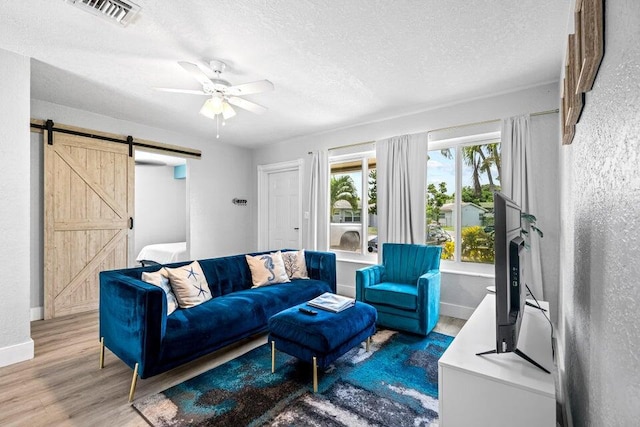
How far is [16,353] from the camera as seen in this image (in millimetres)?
2535

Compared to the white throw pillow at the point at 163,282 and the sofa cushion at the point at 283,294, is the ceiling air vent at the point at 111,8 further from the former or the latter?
the sofa cushion at the point at 283,294

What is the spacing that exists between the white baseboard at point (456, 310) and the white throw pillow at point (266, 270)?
1921mm

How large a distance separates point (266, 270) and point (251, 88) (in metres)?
1.87

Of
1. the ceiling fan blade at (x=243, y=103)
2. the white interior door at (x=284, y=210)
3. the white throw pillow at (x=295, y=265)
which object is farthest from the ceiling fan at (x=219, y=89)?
the white interior door at (x=284, y=210)

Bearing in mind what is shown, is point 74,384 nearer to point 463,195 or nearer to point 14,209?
point 14,209

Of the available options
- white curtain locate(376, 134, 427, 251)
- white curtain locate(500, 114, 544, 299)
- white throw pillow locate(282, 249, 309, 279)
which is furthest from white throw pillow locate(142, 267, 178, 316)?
white curtain locate(500, 114, 544, 299)

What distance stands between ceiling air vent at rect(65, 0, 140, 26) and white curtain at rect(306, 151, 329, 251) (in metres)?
3.14

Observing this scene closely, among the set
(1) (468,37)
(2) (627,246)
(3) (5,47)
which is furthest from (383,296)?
(3) (5,47)

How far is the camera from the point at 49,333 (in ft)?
10.4

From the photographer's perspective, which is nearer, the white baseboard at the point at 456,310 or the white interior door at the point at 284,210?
the white baseboard at the point at 456,310

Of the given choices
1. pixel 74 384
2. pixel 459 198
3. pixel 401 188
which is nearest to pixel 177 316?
pixel 74 384

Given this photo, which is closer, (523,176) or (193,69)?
(193,69)

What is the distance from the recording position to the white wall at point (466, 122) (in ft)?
10.1

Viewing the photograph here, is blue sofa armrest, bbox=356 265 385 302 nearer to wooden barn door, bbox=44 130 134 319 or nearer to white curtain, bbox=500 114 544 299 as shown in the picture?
white curtain, bbox=500 114 544 299
